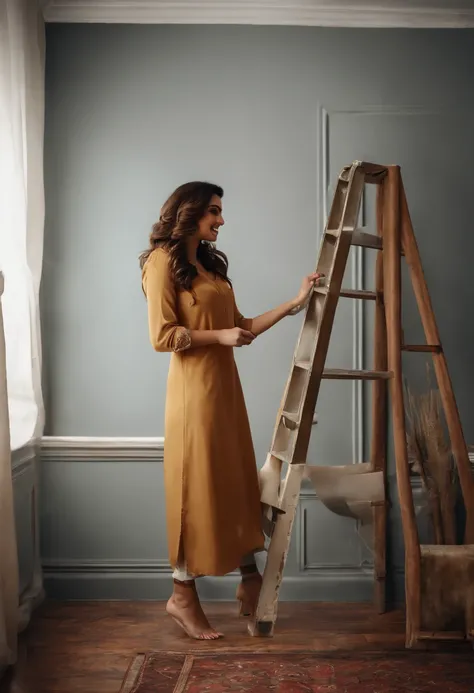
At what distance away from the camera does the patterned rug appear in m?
2.25

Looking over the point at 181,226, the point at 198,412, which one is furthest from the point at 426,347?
the point at 181,226

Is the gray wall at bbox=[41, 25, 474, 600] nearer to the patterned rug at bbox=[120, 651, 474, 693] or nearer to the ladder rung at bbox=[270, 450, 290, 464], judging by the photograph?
the ladder rung at bbox=[270, 450, 290, 464]

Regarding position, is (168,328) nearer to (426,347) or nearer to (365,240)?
(365,240)

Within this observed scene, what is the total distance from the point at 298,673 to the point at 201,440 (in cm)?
86

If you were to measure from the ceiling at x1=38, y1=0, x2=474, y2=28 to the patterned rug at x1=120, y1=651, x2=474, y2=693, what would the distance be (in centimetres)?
264

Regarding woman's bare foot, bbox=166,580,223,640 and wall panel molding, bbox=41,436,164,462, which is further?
wall panel molding, bbox=41,436,164,462

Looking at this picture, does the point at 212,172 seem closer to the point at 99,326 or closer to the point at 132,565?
the point at 99,326

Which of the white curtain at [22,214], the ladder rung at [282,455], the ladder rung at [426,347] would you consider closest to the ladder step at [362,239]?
the ladder rung at [426,347]

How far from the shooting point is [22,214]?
287 centimetres

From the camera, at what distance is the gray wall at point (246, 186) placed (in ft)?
10.4

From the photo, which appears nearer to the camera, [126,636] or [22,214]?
[126,636]

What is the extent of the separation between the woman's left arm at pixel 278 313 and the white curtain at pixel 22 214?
88cm

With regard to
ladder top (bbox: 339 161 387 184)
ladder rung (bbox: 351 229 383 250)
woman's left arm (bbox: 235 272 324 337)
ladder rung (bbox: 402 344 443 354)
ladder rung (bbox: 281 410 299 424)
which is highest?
ladder top (bbox: 339 161 387 184)

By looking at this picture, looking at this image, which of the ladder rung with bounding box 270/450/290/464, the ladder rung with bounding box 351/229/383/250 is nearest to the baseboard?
the ladder rung with bounding box 270/450/290/464
